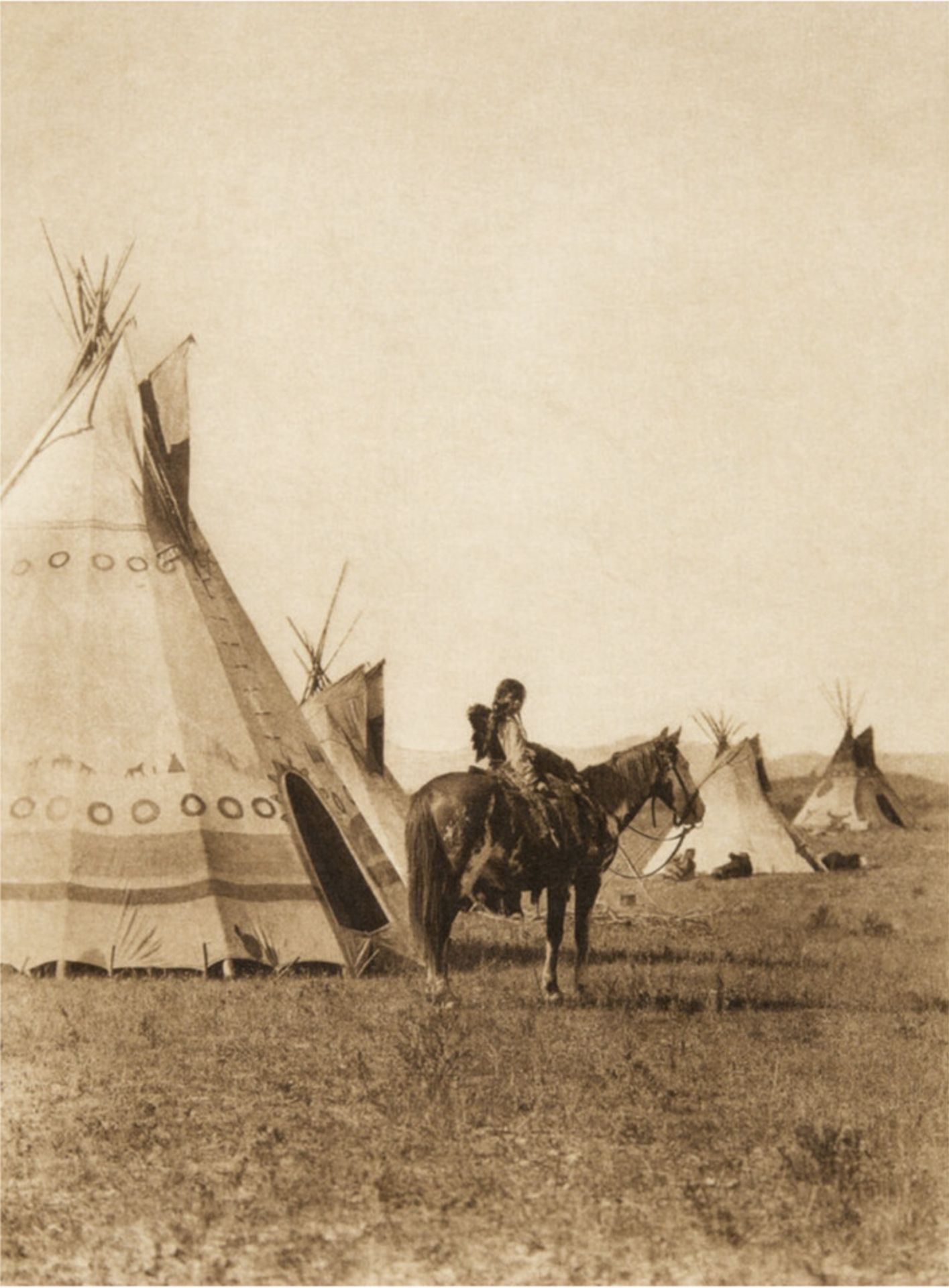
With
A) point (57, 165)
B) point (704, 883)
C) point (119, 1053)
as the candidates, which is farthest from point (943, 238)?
point (704, 883)

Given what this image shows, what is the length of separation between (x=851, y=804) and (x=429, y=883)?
50.4 ft

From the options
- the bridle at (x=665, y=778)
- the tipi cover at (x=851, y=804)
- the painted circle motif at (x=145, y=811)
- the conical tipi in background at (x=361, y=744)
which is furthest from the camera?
the tipi cover at (x=851, y=804)

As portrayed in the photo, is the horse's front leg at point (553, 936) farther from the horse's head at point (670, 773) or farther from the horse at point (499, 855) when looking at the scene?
the horse's head at point (670, 773)

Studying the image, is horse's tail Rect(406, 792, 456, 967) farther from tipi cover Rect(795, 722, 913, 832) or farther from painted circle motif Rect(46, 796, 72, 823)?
tipi cover Rect(795, 722, 913, 832)

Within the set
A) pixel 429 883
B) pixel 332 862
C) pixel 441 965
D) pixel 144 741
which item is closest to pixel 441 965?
pixel 441 965

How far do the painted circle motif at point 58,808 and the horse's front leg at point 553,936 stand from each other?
3.02m

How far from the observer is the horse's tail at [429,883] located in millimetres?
8016

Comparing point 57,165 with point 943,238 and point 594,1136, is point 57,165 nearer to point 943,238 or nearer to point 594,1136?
point 943,238

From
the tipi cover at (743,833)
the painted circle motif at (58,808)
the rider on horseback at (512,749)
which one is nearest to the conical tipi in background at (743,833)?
the tipi cover at (743,833)

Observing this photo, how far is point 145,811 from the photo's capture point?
27.8 feet

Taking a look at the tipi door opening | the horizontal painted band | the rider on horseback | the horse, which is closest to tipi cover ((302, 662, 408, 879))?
the tipi door opening

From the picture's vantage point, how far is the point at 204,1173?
19.1 ft

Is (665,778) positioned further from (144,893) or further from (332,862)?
(144,893)

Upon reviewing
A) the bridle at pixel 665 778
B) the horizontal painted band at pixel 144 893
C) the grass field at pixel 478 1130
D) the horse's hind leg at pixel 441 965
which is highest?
the bridle at pixel 665 778
